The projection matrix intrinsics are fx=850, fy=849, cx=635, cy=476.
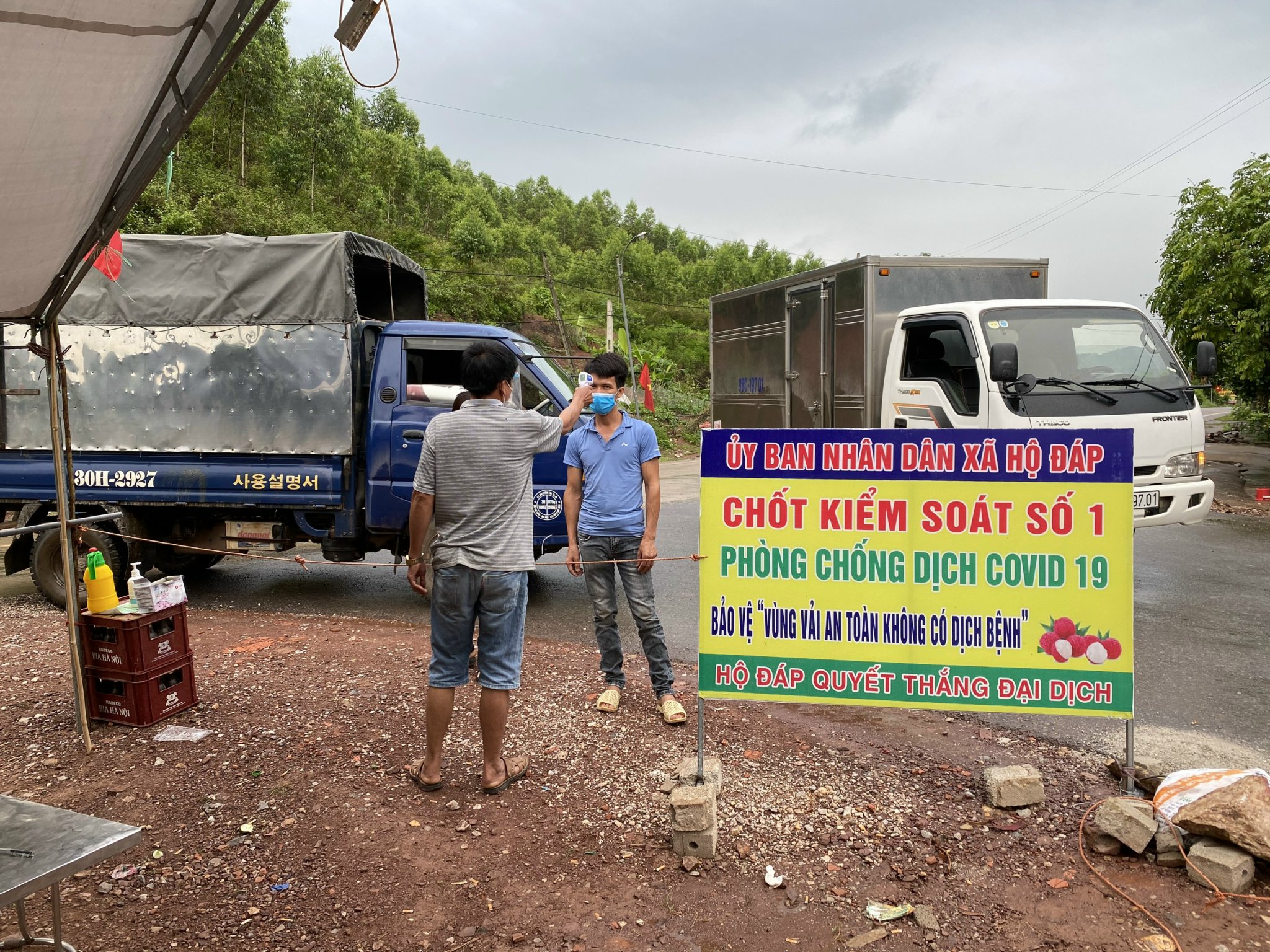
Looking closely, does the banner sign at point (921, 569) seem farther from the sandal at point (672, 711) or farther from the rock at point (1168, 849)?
the sandal at point (672, 711)

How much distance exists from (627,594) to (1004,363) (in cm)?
389

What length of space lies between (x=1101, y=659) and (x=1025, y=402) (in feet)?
12.5

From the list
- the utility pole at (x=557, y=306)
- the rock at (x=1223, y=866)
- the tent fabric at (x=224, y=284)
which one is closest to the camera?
the rock at (x=1223, y=866)

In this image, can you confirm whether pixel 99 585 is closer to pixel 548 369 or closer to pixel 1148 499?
pixel 548 369

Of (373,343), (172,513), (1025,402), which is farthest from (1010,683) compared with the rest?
(172,513)

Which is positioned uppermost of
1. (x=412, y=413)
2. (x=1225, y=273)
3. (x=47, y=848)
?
(x=1225, y=273)

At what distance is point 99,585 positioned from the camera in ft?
14.5

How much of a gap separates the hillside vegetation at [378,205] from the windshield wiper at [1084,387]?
15.4 m

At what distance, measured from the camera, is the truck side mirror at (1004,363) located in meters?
6.53

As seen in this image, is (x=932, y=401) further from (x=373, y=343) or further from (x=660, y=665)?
(x=373, y=343)

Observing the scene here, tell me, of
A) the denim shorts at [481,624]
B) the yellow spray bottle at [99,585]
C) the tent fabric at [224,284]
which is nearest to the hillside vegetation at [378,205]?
the tent fabric at [224,284]

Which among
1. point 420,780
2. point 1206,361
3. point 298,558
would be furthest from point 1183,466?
point 298,558

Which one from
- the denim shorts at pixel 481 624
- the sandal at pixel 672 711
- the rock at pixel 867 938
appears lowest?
the rock at pixel 867 938

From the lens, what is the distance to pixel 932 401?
23.9 ft
